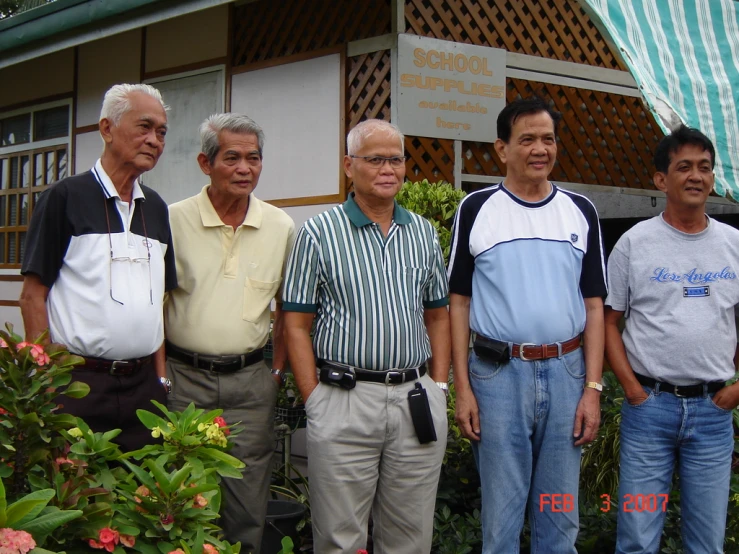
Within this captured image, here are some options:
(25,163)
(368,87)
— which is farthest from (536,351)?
(25,163)

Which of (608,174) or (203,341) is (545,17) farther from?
(203,341)

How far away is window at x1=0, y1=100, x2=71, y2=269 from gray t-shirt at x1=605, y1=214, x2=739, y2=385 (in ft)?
Answer: 22.5

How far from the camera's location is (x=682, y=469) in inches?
129

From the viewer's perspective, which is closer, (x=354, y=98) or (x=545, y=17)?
(x=354, y=98)

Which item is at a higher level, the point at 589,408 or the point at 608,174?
the point at 608,174

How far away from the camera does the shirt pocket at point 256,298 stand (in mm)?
3299

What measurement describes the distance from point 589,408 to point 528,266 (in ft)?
1.99

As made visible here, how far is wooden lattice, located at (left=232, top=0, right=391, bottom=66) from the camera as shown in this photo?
597 centimetres

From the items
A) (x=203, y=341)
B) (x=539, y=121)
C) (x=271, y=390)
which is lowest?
(x=271, y=390)

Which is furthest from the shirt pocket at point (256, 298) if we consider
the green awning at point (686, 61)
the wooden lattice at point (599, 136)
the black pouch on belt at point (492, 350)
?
the wooden lattice at point (599, 136)

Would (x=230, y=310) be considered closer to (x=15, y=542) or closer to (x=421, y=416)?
(x=421, y=416)

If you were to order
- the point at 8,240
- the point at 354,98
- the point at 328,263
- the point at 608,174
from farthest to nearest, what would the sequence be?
the point at 8,240
the point at 608,174
the point at 354,98
the point at 328,263

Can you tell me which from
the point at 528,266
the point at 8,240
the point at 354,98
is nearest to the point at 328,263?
the point at 528,266

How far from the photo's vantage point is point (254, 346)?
333 cm
